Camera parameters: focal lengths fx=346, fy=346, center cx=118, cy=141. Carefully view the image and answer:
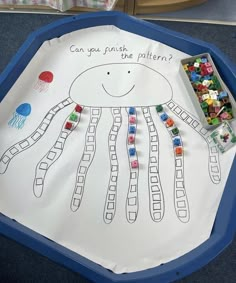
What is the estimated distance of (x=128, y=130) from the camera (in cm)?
79

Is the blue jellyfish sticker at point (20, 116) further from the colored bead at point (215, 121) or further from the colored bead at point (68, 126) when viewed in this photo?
the colored bead at point (215, 121)

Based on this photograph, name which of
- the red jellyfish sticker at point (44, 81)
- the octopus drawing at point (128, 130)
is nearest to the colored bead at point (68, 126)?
the octopus drawing at point (128, 130)

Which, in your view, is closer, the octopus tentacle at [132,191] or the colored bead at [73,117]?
the octopus tentacle at [132,191]

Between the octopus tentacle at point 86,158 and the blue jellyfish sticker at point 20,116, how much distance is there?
0.49 ft

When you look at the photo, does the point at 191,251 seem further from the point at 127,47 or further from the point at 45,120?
the point at 127,47

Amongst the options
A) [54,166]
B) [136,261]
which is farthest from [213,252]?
[54,166]

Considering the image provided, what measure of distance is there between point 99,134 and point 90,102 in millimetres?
91

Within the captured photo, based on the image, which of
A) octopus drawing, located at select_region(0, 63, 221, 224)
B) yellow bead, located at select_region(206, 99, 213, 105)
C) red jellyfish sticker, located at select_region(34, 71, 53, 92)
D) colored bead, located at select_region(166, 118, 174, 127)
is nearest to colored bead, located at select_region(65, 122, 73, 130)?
octopus drawing, located at select_region(0, 63, 221, 224)

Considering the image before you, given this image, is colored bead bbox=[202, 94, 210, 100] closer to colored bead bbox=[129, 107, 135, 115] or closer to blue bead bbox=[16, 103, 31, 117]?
colored bead bbox=[129, 107, 135, 115]

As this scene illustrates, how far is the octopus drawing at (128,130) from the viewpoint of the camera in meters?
0.71

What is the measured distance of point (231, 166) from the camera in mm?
746

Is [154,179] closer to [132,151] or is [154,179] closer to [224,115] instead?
[132,151]

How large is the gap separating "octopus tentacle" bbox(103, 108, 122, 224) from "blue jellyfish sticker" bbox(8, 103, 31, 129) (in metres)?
0.20

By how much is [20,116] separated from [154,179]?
34cm
